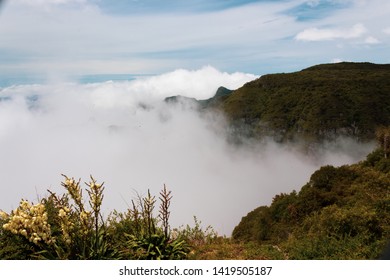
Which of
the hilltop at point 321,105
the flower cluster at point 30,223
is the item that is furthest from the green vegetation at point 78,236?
the hilltop at point 321,105

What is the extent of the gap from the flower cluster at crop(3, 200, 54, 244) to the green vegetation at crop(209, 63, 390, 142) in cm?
5318

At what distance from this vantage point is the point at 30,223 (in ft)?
16.2

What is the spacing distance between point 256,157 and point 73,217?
85.9 meters

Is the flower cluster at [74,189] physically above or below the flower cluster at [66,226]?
above

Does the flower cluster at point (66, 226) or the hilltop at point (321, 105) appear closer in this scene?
the flower cluster at point (66, 226)

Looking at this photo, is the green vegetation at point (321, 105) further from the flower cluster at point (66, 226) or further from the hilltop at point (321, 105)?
the flower cluster at point (66, 226)

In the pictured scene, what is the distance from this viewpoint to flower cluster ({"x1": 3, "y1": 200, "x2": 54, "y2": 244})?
16.0ft

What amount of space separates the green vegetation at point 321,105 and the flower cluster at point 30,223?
53179mm

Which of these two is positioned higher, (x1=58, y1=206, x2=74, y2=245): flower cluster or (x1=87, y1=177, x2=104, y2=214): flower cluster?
(x1=87, y1=177, x2=104, y2=214): flower cluster

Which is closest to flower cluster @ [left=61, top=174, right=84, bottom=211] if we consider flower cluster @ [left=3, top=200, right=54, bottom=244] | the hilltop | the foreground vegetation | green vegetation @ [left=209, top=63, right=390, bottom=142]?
the foreground vegetation

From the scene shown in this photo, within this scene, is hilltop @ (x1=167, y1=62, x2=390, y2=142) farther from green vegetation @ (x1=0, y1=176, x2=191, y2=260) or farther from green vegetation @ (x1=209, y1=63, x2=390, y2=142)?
green vegetation @ (x1=0, y1=176, x2=191, y2=260)

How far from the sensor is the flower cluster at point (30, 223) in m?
4.87

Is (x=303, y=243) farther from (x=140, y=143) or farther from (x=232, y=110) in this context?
(x=232, y=110)
